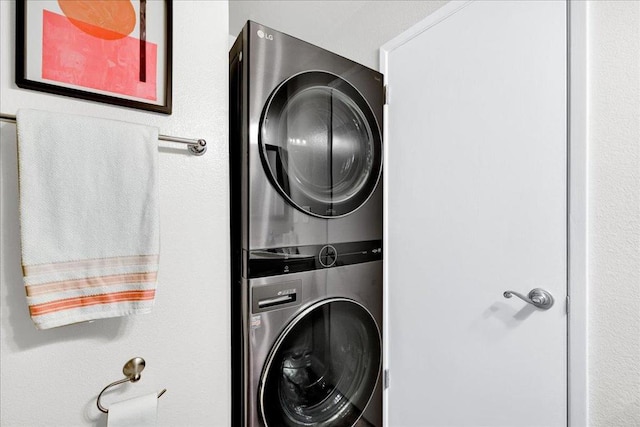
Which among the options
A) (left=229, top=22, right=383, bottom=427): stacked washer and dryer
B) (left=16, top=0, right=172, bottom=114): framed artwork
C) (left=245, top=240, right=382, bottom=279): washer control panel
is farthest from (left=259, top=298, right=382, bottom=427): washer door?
(left=16, top=0, right=172, bottom=114): framed artwork

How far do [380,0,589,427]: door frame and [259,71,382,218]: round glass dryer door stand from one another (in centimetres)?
70

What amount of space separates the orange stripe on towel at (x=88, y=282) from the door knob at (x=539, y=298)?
120 centimetres

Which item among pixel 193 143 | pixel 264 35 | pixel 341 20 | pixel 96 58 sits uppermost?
pixel 341 20

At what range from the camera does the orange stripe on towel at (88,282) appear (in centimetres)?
67

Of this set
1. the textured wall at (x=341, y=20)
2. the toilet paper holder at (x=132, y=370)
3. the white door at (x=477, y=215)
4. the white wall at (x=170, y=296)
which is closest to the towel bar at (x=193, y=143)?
the white wall at (x=170, y=296)

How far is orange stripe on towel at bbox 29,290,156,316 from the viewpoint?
670mm

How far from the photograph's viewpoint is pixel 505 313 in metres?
1.09

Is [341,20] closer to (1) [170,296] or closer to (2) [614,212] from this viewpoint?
(2) [614,212]

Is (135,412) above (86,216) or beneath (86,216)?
beneath

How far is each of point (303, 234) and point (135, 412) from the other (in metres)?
0.72

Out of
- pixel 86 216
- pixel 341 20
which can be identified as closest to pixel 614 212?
pixel 86 216

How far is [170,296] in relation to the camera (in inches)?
35.8

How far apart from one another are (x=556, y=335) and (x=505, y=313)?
16cm

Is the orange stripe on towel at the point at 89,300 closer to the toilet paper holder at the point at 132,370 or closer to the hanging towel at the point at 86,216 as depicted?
the hanging towel at the point at 86,216
